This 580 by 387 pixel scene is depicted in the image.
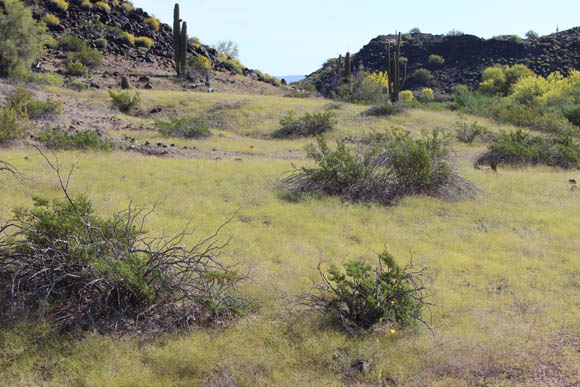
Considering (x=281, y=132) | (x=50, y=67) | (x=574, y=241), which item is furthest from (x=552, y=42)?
(x=574, y=241)

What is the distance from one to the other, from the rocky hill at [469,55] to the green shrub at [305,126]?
35.2 metres

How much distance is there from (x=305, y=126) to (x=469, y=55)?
55.6m

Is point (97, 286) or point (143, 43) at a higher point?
point (143, 43)

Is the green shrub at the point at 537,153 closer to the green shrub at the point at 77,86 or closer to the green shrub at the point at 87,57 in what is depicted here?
the green shrub at the point at 77,86

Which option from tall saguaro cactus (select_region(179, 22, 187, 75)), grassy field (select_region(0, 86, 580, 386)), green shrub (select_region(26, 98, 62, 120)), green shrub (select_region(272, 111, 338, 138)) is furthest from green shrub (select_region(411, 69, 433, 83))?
green shrub (select_region(26, 98, 62, 120))

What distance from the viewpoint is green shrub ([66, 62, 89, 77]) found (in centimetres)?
2822

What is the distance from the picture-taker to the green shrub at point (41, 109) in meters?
14.9

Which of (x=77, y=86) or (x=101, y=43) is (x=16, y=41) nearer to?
(x=77, y=86)

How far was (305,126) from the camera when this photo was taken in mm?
19922

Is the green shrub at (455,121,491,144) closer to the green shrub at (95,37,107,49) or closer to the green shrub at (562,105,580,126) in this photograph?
the green shrub at (562,105,580,126)

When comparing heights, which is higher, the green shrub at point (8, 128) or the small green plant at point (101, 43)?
the small green plant at point (101, 43)

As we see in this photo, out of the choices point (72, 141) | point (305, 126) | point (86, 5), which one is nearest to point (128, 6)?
point (86, 5)

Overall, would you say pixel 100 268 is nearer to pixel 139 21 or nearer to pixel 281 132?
pixel 281 132

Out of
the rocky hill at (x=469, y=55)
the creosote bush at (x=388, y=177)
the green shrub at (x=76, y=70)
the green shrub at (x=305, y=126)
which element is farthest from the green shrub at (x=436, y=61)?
the creosote bush at (x=388, y=177)
